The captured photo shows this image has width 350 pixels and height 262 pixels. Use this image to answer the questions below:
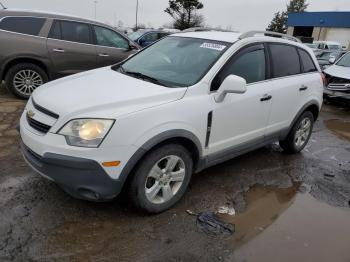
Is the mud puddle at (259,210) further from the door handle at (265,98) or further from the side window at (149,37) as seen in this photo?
the side window at (149,37)

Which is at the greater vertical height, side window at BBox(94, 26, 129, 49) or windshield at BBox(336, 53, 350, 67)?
side window at BBox(94, 26, 129, 49)

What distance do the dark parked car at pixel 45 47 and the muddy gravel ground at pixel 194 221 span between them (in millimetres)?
2766

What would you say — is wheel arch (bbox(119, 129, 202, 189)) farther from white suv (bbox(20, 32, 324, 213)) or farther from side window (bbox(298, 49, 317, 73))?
side window (bbox(298, 49, 317, 73))

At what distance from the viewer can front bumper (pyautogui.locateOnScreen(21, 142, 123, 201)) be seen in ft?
9.64

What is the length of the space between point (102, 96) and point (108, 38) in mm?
5354

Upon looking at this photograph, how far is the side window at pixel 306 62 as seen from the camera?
17.1ft

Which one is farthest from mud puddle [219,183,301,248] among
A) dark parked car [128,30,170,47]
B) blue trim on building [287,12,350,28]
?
blue trim on building [287,12,350,28]

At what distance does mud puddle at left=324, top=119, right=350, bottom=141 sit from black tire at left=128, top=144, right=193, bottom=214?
4716 mm

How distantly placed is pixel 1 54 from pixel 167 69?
14.8 ft

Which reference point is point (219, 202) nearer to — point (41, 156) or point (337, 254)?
point (337, 254)

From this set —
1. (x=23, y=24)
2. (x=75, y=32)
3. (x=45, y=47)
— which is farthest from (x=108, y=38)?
(x=23, y=24)

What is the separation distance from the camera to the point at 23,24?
723cm

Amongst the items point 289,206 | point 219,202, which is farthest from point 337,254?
point 219,202

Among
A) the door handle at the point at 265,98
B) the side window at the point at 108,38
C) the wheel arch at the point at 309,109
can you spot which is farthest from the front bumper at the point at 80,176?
the side window at the point at 108,38
